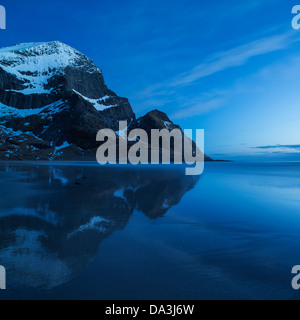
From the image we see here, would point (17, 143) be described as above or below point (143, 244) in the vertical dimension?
above

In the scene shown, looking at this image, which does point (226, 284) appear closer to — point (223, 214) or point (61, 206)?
point (223, 214)

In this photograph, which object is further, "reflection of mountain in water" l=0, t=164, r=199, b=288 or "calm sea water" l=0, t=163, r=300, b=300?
"reflection of mountain in water" l=0, t=164, r=199, b=288

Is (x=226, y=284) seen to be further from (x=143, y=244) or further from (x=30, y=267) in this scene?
(x=30, y=267)

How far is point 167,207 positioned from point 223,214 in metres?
3.41

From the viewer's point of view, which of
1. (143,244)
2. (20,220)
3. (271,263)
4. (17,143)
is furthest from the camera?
(17,143)

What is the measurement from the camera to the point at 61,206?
46.5 ft

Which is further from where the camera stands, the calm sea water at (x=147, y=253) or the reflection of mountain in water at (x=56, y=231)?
the reflection of mountain in water at (x=56, y=231)

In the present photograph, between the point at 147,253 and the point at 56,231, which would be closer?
the point at 147,253

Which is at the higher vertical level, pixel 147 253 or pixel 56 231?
pixel 56 231
